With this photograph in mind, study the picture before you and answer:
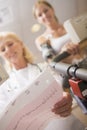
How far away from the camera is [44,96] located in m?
0.65

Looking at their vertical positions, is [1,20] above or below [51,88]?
above

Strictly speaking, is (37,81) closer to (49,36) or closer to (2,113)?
(2,113)

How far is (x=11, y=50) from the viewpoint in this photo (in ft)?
2.50

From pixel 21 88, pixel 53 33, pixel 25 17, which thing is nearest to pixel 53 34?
pixel 53 33

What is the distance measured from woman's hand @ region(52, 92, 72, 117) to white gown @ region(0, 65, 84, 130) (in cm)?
2

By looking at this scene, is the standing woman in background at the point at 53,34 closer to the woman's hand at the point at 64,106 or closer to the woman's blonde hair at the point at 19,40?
the woman's blonde hair at the point at 19,40

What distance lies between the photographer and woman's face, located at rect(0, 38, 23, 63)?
2.46 ft

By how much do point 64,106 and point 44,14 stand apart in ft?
1.18

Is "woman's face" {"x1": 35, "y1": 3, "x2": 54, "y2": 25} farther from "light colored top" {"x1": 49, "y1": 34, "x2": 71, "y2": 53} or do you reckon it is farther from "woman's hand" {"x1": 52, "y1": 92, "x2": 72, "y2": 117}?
Answer: "woman's hand" {"x1": 52, "y1": 92, "x2": 72, "y2": 117}

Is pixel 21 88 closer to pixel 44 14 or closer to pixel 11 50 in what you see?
pixel 11 50

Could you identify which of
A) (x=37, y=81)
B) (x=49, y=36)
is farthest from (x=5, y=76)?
(x=49, y=36)

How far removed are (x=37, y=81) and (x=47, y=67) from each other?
0.14 m

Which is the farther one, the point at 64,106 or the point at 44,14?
the point at 44,14

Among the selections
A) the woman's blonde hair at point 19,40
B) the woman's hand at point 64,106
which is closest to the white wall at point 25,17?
the woman's blonde hair at point 19,40
